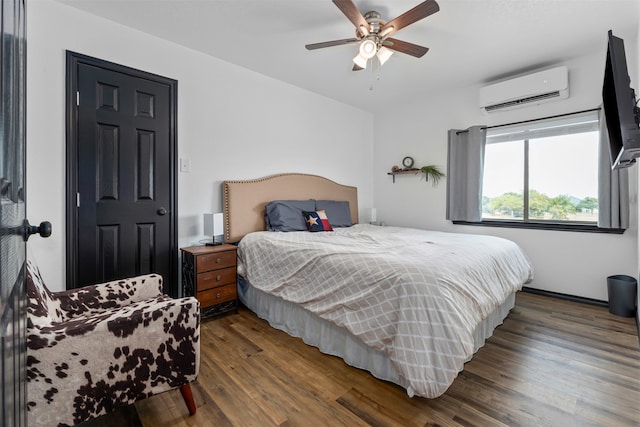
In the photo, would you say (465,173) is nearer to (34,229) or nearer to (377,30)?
(377,30)

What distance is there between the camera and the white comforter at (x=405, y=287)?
56.1 inches

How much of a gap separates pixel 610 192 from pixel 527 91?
131 centimetres

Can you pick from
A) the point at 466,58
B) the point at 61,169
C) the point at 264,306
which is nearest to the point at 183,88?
the point at 61,169

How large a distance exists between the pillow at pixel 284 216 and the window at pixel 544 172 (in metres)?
2.43

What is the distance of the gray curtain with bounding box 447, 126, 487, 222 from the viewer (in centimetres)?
362

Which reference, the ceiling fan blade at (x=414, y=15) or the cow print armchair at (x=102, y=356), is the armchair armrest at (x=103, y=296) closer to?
the cow print armchair at (x=102, y=356)

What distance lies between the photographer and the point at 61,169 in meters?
2.23

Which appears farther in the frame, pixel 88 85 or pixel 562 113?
pixel 562 113

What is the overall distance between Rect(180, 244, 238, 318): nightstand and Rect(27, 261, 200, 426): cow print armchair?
1016 millimetres

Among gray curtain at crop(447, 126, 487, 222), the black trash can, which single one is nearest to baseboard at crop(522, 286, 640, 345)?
the black trash can

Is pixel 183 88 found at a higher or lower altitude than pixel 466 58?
lower

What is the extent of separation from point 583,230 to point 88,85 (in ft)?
16.0

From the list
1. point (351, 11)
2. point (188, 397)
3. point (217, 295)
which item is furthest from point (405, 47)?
point (188, 397)

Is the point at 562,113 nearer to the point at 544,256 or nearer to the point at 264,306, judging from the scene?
the point at 544,256
